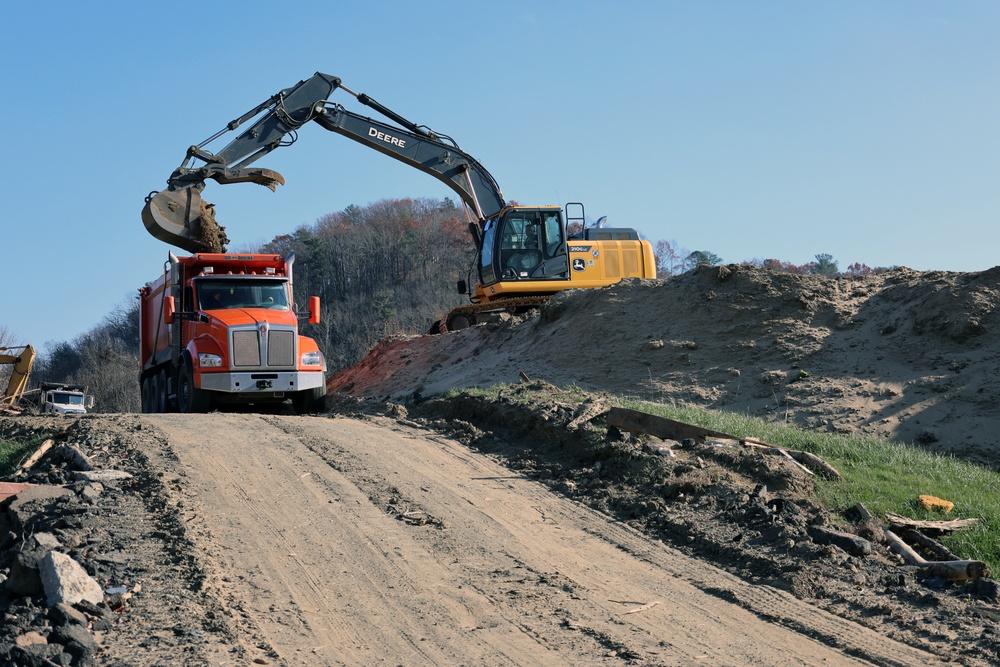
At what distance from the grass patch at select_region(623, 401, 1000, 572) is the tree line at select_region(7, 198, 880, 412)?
4461 centimetres

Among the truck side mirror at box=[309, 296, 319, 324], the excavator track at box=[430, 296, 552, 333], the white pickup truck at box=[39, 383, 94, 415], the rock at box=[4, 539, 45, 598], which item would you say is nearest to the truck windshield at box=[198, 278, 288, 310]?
the truck side mirror at box=[309, 296, 319, 324]

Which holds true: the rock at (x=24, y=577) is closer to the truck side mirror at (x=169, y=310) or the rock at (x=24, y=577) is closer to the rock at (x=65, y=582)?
the rock at (x=65, y=582)

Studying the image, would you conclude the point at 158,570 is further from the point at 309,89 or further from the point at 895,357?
the point at 309,89

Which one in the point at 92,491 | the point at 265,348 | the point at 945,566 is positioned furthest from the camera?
the point at 265,348

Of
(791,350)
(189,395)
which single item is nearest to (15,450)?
(189,395)

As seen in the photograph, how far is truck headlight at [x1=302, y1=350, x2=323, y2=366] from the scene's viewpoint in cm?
1813

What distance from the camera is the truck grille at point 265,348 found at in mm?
17359

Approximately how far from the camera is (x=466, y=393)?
1522 centimetres

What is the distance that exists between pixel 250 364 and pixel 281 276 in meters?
2.40

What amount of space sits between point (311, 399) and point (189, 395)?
2.28 meters

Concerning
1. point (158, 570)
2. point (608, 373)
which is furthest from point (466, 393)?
point (158, 570)

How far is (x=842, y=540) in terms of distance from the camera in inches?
326

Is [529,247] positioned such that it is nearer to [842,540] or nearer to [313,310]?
[313,310]

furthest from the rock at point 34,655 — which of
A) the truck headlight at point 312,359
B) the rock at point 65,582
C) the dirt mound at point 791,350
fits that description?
the truck headlight at point 312,359
